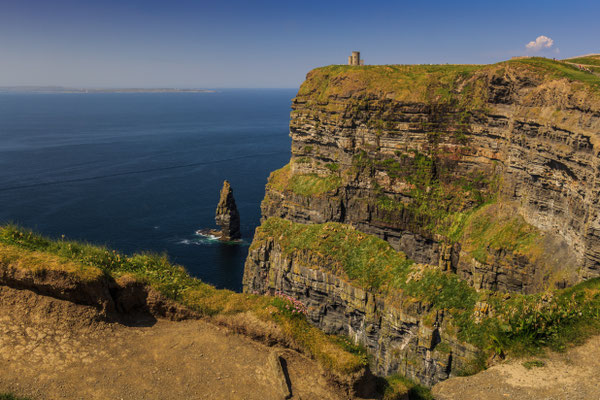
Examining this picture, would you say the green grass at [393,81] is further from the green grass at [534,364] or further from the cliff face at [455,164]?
the green grass at [534,364]

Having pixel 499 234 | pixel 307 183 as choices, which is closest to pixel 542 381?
pixel 499 234

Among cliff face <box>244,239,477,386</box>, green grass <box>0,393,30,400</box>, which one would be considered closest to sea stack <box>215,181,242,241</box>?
cliff face <box>244,239,477,386</box>

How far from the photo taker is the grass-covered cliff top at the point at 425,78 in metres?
55.6

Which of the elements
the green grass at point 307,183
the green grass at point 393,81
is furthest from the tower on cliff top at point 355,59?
the green grass at point 307,183

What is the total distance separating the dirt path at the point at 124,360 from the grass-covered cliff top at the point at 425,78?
48395mm

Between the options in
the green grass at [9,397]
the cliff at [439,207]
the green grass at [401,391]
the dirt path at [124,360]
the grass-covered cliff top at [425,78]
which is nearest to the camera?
the green grass at [9,397]

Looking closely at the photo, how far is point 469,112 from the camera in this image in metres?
64.1

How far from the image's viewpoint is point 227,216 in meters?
95.1

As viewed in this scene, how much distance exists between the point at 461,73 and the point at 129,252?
7065 cm

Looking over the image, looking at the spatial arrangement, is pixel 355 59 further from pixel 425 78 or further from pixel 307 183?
pixel 307 183

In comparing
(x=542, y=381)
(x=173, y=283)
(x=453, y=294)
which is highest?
(x=173, y=283)

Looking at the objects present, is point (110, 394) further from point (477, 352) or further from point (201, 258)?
point (201, 258)

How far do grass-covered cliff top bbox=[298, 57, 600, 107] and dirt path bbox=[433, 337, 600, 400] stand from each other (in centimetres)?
3603

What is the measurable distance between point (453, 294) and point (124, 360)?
93.0ft
